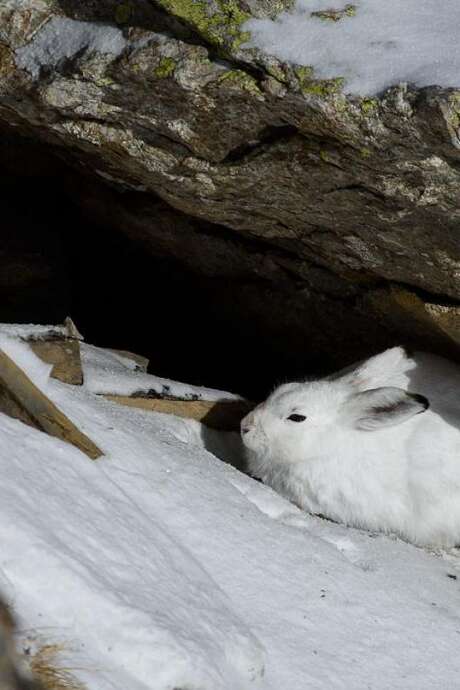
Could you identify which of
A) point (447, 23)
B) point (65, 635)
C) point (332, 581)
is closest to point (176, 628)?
point (65, 635)

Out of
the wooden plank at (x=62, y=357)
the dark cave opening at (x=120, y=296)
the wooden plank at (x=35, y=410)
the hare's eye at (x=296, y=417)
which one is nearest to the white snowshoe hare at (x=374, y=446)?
the hare's eye at (x=296, y=417)

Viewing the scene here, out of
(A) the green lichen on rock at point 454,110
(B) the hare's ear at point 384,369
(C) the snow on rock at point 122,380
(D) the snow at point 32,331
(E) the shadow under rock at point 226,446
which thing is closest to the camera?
(A) the green lichen on rock at point 454,110

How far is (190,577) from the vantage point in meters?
4.23

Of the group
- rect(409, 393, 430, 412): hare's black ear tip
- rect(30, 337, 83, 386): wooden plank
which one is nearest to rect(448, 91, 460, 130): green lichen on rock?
rect(409, 393, 430, 412): hare's black ear tip

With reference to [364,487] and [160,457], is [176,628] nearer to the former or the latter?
[160,457]

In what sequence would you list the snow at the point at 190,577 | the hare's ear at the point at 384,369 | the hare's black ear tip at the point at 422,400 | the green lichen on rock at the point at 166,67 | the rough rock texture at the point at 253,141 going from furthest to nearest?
the hare's ear at the point at 384,369 → the hare's black ear tip at the point at 422,400 → the green lichen on rock at the point at 166,67 → the rough rock texture at the point at 253,141 → the snow at the point at 190,577

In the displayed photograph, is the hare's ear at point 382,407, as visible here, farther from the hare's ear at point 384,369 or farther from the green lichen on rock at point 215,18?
the green lichen on rock at point 215,18

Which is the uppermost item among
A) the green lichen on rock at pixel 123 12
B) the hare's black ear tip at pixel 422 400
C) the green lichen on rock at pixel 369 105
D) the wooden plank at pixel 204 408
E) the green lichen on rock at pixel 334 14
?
the green lichen on rock at pixel 334 14

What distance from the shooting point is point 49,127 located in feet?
19.2

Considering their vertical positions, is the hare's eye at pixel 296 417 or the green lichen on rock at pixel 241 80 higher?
the green lichen on rock at pixel 241 80

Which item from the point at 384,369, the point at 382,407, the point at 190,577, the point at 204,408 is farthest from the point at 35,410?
the point at 384,369

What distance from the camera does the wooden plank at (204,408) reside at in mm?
6410

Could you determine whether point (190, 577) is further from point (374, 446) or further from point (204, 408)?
point (204, 408)

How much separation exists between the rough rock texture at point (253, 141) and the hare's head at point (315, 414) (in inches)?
13.3
